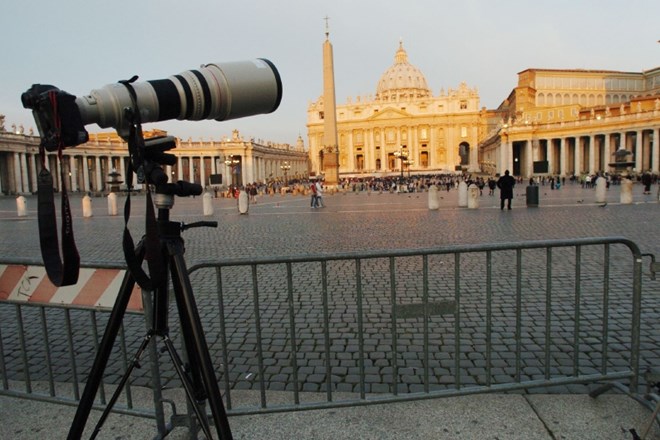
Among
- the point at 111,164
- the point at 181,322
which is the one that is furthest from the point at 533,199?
the point at 111,164

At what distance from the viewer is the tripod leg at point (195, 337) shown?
7.11ft

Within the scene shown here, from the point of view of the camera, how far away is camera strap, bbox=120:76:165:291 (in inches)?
80.8

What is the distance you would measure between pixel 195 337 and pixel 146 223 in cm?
60

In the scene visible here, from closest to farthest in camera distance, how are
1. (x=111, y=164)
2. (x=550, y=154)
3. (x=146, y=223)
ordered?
1. (x=146, y=223)
2. (x=550, y=154)
3. (x=111, y=164)

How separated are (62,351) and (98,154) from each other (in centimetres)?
7036

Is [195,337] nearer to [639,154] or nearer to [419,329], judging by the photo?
[419,329]

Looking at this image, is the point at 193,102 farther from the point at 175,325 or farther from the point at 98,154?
the point at 98,154

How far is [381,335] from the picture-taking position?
463 cm

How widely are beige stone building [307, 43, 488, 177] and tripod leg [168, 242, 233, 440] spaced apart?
96266mm

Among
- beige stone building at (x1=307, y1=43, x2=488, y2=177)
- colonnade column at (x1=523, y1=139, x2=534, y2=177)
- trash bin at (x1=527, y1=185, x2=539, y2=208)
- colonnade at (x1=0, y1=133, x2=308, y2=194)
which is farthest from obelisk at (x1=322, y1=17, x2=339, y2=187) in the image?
beige stone building at (x1=307, y1=43, x2=488, y2=177)

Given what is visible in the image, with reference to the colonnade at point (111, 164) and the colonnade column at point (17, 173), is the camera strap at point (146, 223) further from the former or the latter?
the colonnade column at point (17, 173)

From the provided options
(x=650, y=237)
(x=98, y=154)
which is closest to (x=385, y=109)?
(x=98, y=154)

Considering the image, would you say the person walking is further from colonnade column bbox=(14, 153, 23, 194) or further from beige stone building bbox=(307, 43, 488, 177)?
beige stone building bbox=(307, 43, 488, 177)

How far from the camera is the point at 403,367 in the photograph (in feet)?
12.7
